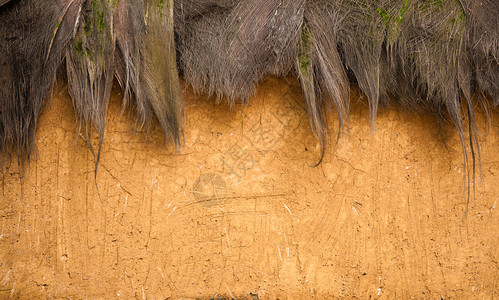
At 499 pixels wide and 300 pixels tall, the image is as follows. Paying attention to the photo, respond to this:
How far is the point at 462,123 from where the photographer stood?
5.01 ft

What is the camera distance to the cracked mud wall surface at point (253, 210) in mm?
1493

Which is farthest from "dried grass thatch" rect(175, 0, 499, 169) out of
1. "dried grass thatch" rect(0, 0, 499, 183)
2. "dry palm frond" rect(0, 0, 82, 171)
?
"dry palm frond" rect(0, 0, 82, 171)

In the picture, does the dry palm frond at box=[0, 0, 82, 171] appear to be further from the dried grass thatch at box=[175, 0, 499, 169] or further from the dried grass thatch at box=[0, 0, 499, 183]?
the dried grass thatch at box=[175, 0, 499, 169]

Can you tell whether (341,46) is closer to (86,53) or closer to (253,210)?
(253,210)

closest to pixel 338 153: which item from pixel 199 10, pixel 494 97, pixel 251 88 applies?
pixel 251 88

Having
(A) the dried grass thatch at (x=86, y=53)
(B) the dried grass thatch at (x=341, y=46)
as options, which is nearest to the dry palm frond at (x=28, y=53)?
(A) the dried grass thatch at (x=86, y=53)

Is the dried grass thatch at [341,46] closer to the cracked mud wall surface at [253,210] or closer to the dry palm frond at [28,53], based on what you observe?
the cracked mud wall surface at [253,210]

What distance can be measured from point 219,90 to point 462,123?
85cm

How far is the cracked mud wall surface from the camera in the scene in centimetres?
149

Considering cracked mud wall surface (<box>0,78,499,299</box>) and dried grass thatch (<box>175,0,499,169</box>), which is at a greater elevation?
dried grass thatch (<box>175,0,499,169</box>)

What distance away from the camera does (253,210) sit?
4.99 feet

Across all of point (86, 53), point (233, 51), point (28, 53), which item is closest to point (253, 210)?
point (233, 51)

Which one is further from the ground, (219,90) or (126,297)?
(219,90)

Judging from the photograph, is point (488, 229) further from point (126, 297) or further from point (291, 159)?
point (126, 297)
